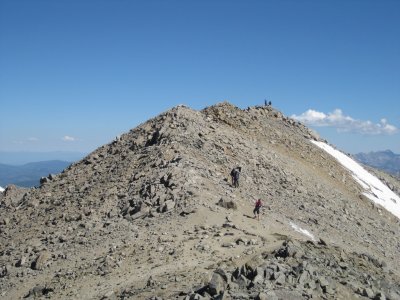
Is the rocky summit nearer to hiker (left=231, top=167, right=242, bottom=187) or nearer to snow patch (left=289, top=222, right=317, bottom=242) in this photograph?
snow patch (left=289, top=222, right=317, bottom=242)

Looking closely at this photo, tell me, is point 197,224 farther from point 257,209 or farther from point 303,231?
point 303,231

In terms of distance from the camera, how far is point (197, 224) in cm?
2494

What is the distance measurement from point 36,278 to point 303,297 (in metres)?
15.1

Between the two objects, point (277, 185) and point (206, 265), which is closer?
point (206, 265)

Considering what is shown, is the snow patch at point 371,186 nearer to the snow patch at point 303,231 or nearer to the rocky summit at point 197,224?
the rocky summit at point 197,224

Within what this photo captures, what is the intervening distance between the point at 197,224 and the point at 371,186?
126ft

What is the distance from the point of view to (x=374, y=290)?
17.2 m

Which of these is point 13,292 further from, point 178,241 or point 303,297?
point 303,297

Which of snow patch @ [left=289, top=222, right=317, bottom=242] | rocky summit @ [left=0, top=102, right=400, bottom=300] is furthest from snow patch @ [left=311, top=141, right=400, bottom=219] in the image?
snow patch @ [left=289, top=222, right=317, bottom=242]

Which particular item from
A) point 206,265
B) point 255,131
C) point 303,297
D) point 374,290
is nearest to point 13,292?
point 206,265

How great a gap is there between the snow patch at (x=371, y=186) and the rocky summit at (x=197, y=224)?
11.1 ft

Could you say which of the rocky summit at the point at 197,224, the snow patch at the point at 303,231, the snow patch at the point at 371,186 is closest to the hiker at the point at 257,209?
the rocky summit at the point at 197,224

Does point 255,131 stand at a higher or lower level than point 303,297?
higher

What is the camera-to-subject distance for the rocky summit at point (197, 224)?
17234 mm
